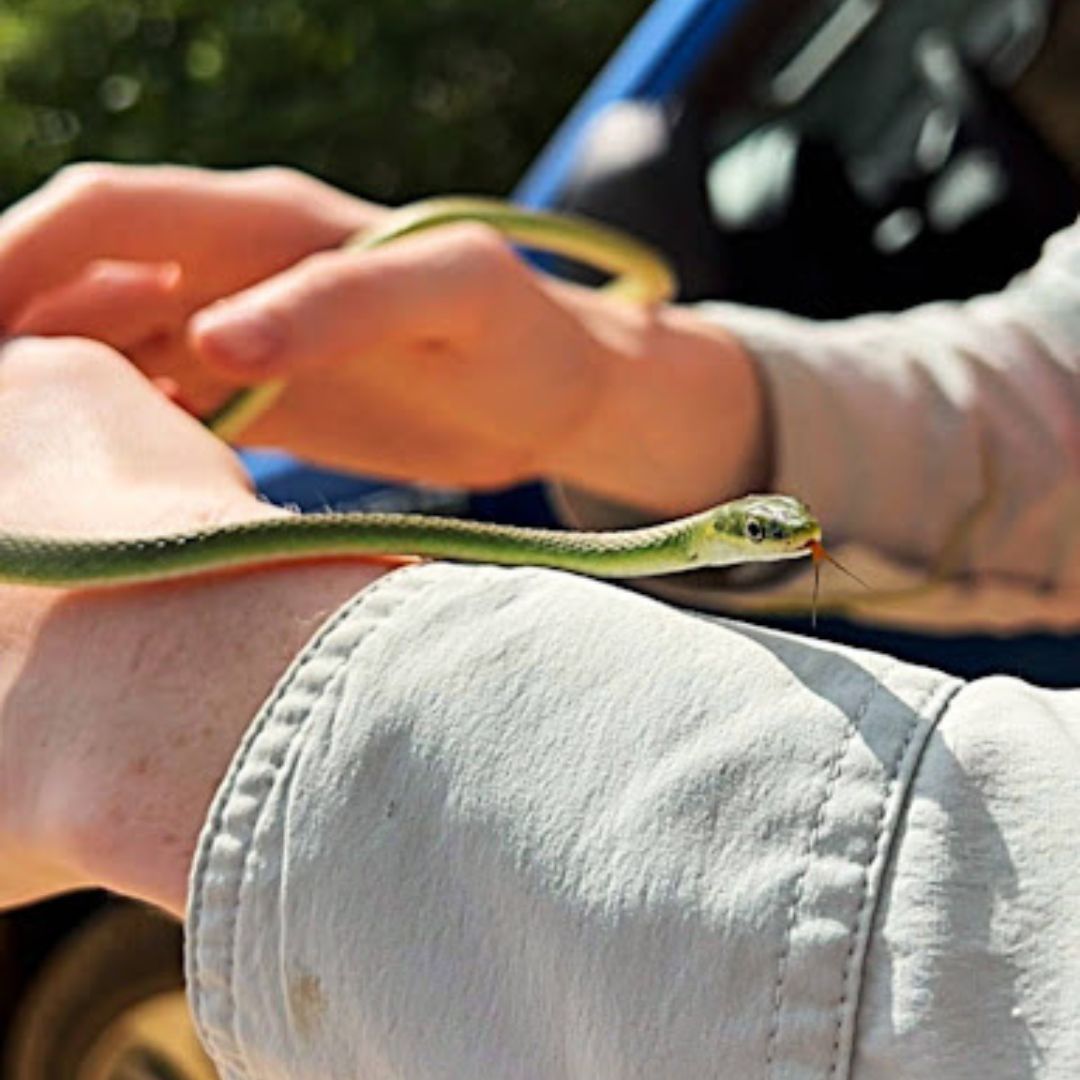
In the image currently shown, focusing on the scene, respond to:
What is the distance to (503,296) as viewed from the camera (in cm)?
162

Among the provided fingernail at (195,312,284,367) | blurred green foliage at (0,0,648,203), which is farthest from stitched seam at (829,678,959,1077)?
blurred green foliage at (0,0,648,203)

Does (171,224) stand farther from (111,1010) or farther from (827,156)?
(827,156)

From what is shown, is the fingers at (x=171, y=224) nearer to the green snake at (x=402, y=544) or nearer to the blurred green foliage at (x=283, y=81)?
the green snake at (x=402, y=544)

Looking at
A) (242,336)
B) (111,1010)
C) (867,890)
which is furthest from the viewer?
(111,1010)

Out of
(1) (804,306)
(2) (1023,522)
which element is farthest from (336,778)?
(1) (804,306)

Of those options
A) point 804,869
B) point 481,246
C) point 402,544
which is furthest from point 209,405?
point 804,869

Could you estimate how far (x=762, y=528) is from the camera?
3.71ft

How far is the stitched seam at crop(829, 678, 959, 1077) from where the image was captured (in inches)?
28.3

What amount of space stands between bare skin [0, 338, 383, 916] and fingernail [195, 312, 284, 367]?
31cm

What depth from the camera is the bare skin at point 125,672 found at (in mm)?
852

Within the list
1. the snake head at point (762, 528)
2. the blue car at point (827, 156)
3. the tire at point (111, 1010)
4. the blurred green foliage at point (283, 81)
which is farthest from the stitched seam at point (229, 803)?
the blurred green foliage at point (283, 81)

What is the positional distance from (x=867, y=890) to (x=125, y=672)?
0.34 m

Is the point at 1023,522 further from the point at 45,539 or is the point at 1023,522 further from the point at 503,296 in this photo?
the point at 45,539

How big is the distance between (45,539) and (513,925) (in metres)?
0.33
